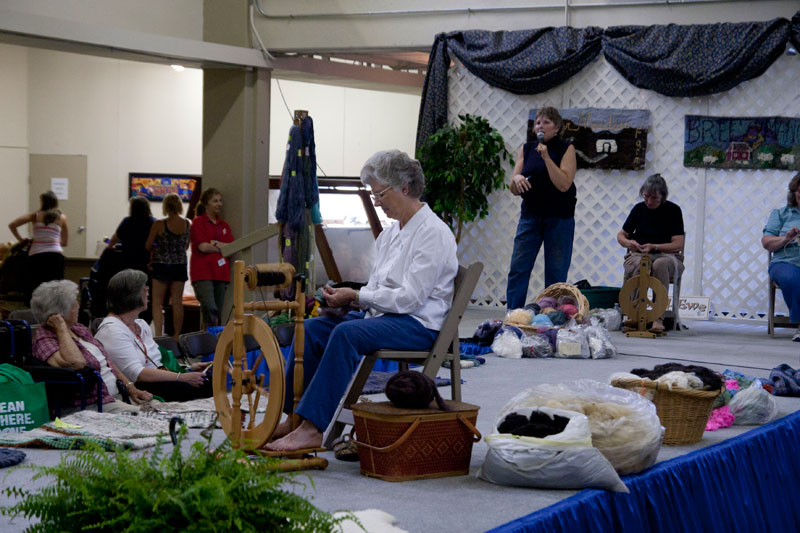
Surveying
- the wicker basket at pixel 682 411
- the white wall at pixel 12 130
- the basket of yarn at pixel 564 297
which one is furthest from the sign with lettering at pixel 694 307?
the white wall at pixel 12 130

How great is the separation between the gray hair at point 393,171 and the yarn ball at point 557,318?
10.6 feet

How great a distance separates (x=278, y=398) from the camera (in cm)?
327

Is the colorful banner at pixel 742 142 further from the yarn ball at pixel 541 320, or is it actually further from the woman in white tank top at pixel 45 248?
the woman in white tank top at pixel 45 248

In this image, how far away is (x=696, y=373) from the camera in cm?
404

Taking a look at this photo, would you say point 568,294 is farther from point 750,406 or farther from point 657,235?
point 750,406

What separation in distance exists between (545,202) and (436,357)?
3797 mm

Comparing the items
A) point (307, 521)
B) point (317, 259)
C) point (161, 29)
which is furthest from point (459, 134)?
point (307, 521)

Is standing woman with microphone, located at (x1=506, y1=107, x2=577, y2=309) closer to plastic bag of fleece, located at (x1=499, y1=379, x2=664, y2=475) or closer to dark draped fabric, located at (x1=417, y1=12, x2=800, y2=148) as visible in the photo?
dark draped fabric, located at (x1=417, y1=12, x2=800, y2=148)

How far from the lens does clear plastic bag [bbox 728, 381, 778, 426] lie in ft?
13.8

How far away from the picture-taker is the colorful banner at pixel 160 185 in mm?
12062

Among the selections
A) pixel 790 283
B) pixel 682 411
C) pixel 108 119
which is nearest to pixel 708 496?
pixel 682 411

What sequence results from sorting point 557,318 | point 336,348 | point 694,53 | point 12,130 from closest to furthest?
point 336,348
point 557,318
point 694,53
point 12,130

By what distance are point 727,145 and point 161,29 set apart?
16.1 feet

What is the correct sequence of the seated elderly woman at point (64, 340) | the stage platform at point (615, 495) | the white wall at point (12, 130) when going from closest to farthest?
the stage platform at point (615, 495) < the seated elderly woman at point (64, 340) < the white wall at point (12, 130)
